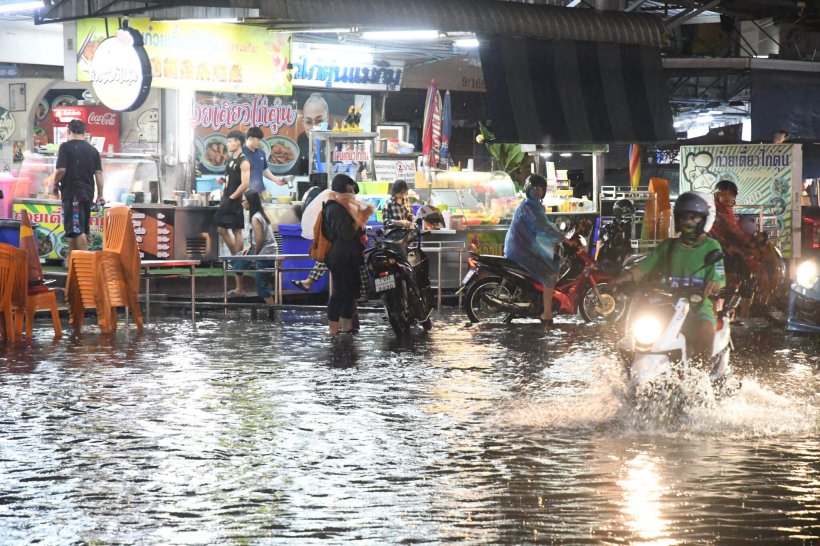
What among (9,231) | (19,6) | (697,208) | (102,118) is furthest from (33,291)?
(102,118)

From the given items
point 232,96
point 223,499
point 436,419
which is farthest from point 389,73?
point 223,499

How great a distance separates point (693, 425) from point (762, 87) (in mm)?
20943

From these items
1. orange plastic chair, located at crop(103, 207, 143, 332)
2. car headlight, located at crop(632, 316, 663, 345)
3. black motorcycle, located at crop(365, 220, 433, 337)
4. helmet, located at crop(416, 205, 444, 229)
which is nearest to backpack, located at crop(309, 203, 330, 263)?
black motorcycle, located at crop(365, 220, 433, 337)

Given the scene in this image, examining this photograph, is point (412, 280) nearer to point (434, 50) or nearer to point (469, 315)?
point (469, 315)

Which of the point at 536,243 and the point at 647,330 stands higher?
the point at 536,243

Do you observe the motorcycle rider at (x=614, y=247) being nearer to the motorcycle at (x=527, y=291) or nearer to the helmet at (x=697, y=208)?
the motorcycle at (x=527, y=291)

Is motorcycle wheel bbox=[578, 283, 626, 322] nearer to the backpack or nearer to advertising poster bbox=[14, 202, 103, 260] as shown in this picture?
the backpack

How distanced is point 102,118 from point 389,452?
21126 mm

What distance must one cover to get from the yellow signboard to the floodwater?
278 inches

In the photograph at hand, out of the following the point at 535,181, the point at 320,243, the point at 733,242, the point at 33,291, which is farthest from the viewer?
the point at 535,181

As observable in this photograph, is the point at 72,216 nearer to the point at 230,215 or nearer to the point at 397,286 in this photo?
the point at 230,215

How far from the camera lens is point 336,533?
19.7ft

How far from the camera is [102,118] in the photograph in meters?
27.7

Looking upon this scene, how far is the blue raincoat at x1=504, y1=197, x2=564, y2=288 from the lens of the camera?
16.3 meters
